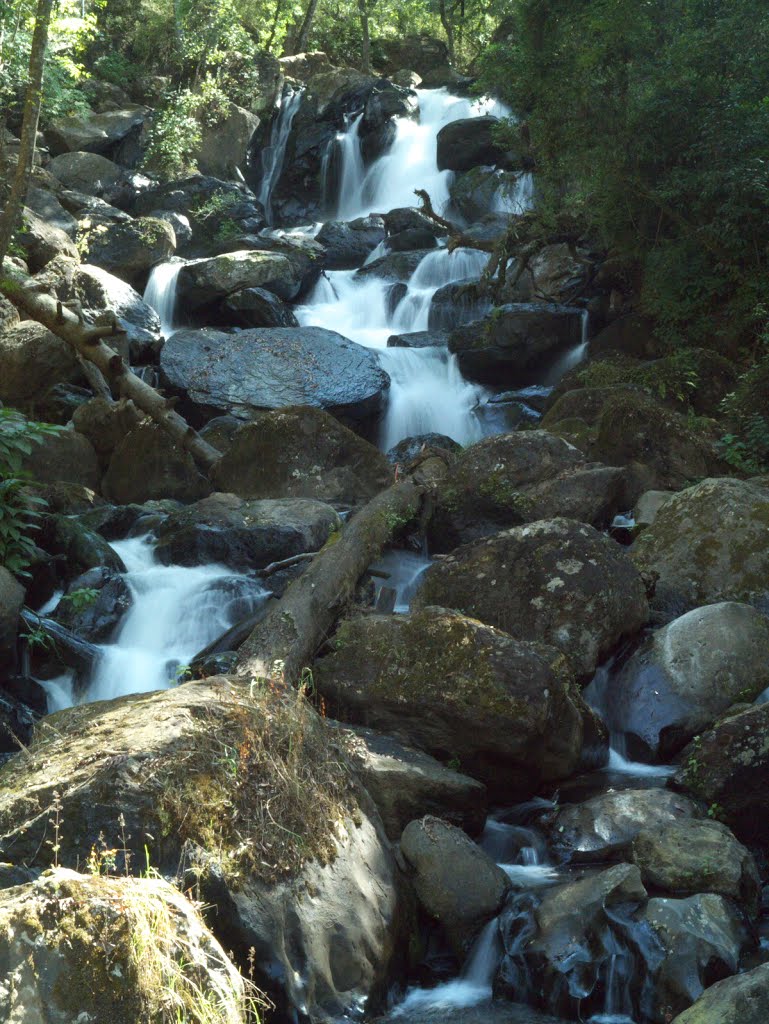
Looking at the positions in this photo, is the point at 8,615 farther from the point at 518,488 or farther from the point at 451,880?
the point at 518,488

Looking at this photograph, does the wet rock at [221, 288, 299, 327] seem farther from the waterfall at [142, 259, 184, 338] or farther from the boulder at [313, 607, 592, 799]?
the boulder at [313, 607, 592, 799]

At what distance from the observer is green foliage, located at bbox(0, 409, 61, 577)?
24.2 feet

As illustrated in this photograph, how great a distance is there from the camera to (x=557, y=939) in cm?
421

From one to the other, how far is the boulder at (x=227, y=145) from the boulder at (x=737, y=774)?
2240cm

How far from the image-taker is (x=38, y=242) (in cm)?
1566

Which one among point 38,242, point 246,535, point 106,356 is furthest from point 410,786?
point 38,242

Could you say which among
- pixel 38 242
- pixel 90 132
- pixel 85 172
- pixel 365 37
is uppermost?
pixel 365 37

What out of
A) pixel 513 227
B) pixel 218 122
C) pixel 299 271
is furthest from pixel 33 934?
pixel 218 122

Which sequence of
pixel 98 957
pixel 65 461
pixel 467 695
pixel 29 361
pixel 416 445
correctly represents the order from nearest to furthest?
pixel 98 957 < pixel 467 695 < pixel 65 461 < pixel 416 445 < pixel 29 361

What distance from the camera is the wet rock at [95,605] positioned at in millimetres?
7887

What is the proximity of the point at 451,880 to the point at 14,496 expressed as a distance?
4763 millimetres

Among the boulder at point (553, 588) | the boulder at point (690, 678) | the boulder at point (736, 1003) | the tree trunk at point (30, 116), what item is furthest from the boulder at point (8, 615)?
the tree trunk at point (30, 116)

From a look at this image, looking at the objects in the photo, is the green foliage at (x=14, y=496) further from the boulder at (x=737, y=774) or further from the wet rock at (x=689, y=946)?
the wet rock at (x=689, y=946)

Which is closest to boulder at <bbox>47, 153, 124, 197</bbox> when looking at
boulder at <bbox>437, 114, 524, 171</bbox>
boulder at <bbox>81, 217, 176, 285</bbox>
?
boulder at <bbox>81, 217, 176, 285</bbox>
